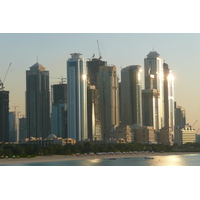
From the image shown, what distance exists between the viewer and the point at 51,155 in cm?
19550
